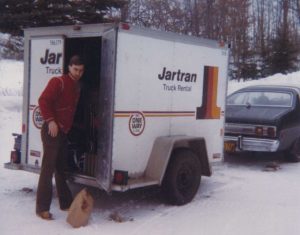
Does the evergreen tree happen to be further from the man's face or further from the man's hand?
the man's hand

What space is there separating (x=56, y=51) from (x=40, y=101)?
3.53ft

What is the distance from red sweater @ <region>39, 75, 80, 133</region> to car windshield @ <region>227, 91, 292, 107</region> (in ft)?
18.6

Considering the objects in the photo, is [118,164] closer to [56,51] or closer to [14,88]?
[56,51]

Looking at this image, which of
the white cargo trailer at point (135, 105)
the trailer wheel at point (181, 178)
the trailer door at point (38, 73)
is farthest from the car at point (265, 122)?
the trailer door at point (38, 73)

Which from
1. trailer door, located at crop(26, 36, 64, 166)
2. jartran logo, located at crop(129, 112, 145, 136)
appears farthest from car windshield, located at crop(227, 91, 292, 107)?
trailer door, located at crop(26, 36, 64, 166)

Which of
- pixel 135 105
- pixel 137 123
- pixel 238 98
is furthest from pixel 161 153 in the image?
pixel 238 98

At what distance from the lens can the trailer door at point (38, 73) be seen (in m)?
7.01

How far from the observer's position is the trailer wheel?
23.4ft

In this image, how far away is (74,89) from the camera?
21.5ft

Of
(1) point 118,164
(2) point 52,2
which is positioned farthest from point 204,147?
(2) point 52,2

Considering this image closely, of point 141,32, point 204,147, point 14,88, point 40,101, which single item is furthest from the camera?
point 14,88

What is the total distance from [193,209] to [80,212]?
1.79 m

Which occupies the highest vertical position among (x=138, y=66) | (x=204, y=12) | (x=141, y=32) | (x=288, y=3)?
(x=288, y=3)

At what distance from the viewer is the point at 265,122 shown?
33.1ft
